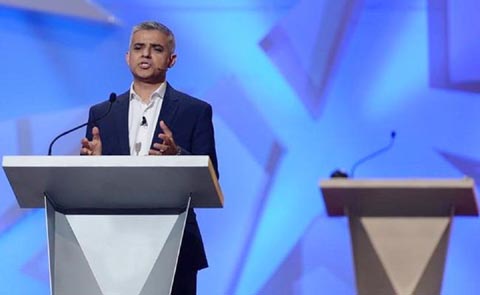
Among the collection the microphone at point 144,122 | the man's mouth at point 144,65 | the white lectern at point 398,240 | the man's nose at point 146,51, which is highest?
the man's nose at point 146,51

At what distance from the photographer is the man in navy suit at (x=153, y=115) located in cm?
312

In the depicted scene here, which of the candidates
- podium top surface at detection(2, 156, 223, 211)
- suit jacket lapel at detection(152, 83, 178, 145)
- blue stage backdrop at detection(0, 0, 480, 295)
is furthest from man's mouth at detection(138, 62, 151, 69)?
blue stage backdrop at detection(0, 0, 480, 295)

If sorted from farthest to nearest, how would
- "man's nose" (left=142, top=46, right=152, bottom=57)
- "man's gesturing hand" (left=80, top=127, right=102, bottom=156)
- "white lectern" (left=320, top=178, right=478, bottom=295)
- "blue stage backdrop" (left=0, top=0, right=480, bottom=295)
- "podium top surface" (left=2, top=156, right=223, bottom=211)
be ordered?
"blue stage backdrop" (left=0, top=0, right=480, bottom=295) < "man's nose" (left=142, top=46, right=152, bottom=57) < "white lectern" (left=320, top=178, right=478, bottom=295) < "man's gesturing hand" (left=80, top=127, right=102, bottom=156) < "podium top surface" (left=2, top=156, right=223, bottom=211)

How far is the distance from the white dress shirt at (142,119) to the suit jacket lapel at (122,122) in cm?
1

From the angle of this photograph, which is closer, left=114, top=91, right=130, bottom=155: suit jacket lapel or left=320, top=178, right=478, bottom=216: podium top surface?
left=320, top=178, right=478, bottom=216: podium top surface

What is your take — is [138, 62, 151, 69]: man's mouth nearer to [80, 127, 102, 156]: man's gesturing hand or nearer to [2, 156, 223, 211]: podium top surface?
[80, 127, 102, 156]: man's gesturing hand

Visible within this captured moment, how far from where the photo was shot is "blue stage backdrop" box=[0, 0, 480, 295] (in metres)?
4.31

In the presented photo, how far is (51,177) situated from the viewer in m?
2.75

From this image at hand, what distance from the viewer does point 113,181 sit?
8.99 feet

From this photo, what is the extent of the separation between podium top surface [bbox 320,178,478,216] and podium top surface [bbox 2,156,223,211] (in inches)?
14.3

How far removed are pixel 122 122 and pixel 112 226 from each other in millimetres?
448

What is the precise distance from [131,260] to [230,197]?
5.22 ft

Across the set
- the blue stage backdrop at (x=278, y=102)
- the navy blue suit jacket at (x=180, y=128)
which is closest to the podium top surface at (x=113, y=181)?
the navy blue suit jacket at (x=180, y=128)

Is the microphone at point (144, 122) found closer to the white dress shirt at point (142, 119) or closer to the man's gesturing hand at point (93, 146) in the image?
the white dress shirt at point (142, 119)
